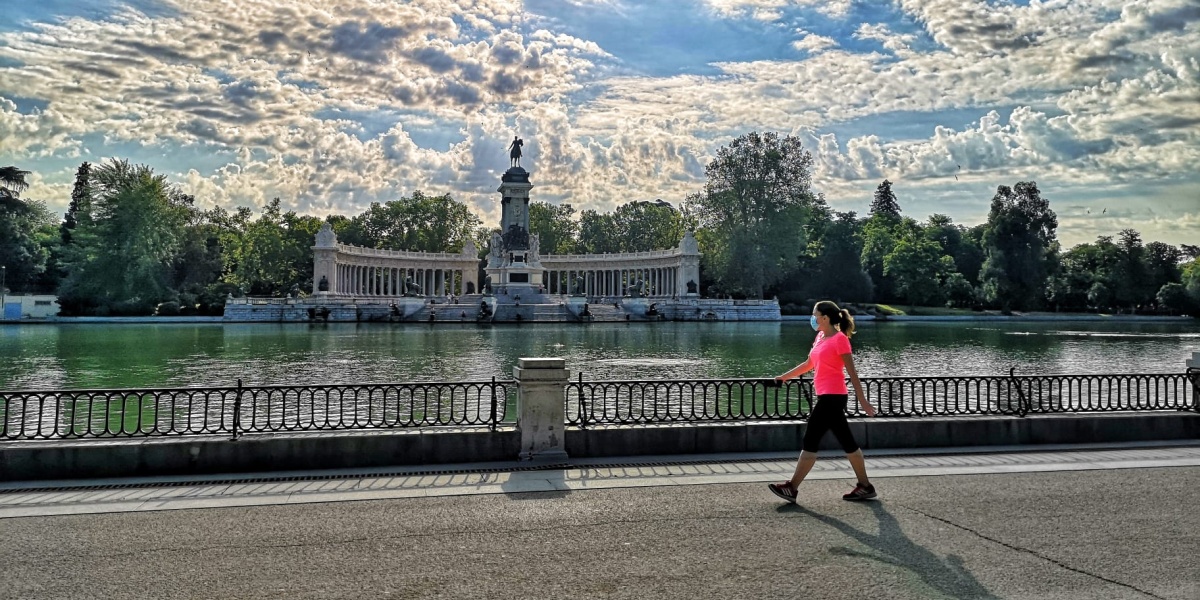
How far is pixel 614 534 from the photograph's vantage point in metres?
8.76

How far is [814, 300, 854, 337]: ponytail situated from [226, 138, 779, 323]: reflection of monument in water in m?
68.6

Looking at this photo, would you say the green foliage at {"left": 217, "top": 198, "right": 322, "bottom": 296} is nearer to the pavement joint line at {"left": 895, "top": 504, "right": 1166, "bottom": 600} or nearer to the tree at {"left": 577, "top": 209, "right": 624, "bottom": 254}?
the tree at {"left": 577, "top": 209, "right": 624, "bottom": 254}

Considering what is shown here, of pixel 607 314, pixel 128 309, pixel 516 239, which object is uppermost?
pixel 516 239

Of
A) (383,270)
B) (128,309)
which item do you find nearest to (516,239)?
(383,270)

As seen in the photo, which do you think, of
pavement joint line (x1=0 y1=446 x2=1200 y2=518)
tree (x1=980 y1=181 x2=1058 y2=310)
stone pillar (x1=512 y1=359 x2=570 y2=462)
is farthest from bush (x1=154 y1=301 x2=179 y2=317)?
tree (x1=980 y1=181 x2=1058 y2=310)

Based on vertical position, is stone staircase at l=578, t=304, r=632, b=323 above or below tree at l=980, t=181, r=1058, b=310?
below

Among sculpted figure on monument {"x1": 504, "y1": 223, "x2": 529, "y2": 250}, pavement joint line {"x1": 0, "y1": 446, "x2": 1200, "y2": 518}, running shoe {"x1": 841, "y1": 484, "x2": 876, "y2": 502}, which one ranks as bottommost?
pavement joint line {"x1": 0, "y1": 446, "x2": 1200, "y2": 518}

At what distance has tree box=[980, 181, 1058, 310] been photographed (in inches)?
4343

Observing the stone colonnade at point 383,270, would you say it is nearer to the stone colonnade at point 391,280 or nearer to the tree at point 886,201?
the stone colonnade at point 391,280

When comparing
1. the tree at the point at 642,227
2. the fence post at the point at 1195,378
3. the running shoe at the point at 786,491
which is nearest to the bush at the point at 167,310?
the tree at the point at 642,227

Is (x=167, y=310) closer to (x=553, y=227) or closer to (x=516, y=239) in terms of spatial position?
(x=516, y=239)

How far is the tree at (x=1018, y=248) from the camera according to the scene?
362 feet

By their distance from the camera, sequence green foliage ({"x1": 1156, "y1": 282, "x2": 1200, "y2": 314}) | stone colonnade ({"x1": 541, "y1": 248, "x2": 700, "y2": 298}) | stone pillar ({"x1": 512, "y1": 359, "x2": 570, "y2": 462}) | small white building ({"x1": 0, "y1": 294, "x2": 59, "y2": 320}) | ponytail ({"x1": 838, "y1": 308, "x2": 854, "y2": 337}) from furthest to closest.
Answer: stone colonnade ({"x1": 541, "y1": 248, "x2": 700, "y2": 298}), green foliage ({"x1": 1156, "y1": 282, "x2": 1200, "y2": 314}), small white building ({"x1": 0, "y1": 294, "x2": 59, "y2": 320}), stone pillar ({"x1": 512, "y1": 359, "x2": 570, "y2": 462}), ponytail ({"x1": 838, "y1": 308, "x2": 854, "y2": 337})

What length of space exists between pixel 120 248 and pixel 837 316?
92767 mm
